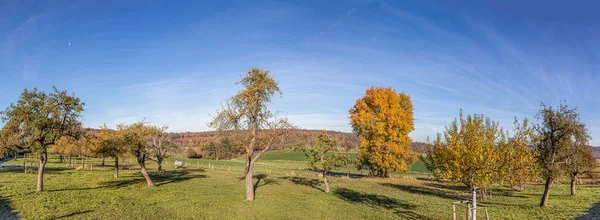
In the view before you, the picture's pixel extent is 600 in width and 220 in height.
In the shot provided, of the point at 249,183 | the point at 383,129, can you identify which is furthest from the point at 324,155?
the point at 383,129

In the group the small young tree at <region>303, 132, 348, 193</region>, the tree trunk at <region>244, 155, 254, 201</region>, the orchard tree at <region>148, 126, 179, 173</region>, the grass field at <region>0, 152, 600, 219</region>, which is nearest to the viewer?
the grass field at <region>0, 152, 600, 219</region>

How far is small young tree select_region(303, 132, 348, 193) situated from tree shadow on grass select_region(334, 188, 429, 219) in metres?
3.14

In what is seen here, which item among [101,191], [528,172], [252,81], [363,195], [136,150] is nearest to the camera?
[528,172]

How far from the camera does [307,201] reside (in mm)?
26234

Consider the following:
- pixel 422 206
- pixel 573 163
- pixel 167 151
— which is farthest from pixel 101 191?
pixel 573 163

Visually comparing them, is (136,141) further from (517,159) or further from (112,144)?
(517,159)

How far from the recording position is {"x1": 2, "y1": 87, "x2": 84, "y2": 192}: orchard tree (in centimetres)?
2580

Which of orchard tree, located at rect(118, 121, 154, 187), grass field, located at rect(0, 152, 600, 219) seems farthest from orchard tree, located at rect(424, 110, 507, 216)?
orchard tree, located at rect(118, 121, 154, 187)

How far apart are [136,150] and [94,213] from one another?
16.4 metres

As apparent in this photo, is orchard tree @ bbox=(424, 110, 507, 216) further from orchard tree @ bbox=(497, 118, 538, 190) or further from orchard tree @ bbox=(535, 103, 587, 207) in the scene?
orchard tree @ bbox=(535, 103, 587, 207)

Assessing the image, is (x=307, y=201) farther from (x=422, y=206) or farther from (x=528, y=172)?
(x=528, y=172)

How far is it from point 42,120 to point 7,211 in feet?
32.3

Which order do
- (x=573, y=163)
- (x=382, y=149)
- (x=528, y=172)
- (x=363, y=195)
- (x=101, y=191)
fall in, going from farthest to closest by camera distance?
(x=382, y=149), (x=363, y=195), (x=101, y=191), (x=573, y=163), (x=528, y=172)

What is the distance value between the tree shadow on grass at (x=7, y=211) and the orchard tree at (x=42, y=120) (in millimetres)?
5175
